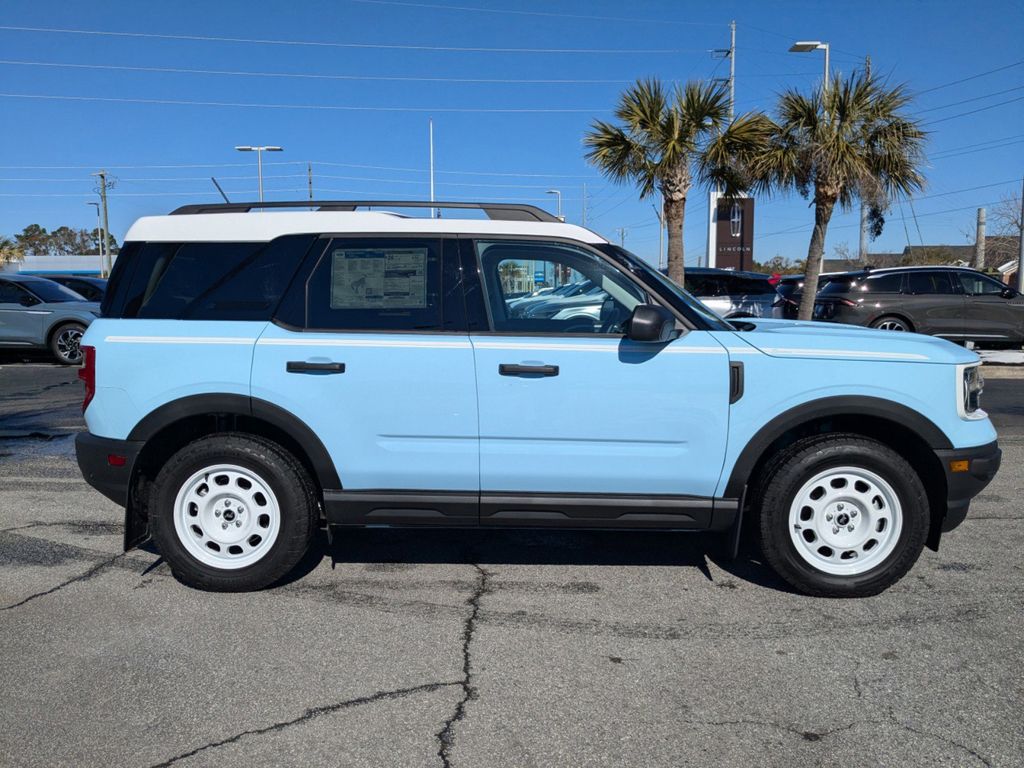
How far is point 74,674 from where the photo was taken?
3.54 m

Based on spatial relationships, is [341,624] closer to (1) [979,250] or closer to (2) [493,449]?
(2) [493,449]

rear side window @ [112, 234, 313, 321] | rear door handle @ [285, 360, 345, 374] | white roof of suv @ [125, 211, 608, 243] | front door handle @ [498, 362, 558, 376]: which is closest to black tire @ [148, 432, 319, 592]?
rear door handle @ [285, 360, 345, 374]

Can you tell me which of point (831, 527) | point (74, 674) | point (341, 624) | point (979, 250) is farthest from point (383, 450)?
point (979, 250)

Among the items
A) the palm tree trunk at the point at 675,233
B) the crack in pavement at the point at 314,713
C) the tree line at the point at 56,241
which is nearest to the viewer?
the crack in pavement at the point at 314,713

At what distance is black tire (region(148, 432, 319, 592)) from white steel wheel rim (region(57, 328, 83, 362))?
1195 centimetres

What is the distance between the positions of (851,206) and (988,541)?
1205 centimetres

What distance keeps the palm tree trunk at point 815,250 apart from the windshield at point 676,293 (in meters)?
12.3

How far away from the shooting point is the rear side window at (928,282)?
1587 centimetres

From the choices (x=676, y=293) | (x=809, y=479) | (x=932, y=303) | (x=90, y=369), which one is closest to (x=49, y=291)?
(x=90, y=369)

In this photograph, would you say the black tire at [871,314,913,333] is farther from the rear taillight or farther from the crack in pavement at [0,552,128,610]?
the rear taillight

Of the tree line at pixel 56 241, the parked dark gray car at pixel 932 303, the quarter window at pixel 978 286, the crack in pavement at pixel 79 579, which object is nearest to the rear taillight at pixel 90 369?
the crack in pavement at pixel 79 579

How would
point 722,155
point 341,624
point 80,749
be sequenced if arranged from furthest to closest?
1. point 722,155
2. point 341,624
3. point 80,749

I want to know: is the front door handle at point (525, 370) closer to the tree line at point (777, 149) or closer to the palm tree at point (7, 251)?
the tree line at point (777, 149)

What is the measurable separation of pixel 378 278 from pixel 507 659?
1.99m
